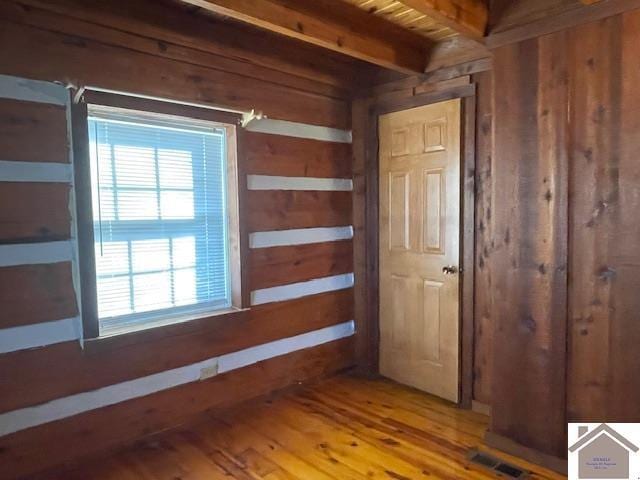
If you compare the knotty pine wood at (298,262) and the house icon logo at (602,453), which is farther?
the knotty pine wood at (298,262)

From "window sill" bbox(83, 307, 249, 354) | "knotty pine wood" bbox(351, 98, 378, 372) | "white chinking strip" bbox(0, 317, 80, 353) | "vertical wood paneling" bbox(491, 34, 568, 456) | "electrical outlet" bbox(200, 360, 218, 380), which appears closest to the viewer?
"white chinking strip" bbox(0, 317, 80, 353)

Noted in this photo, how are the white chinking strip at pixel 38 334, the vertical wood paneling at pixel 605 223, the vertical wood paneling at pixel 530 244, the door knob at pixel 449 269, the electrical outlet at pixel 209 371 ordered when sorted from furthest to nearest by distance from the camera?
1. the door knob at pixel 449 269
2. the electrical outlet at pixel 209 371
3. the vertical wood paneling at pixel 530 244
4. the white chinking strip at pixel 38 334
5. the vertical wood paneling at pixel 605 223

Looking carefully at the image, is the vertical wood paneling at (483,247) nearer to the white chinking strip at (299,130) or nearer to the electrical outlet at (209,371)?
the white chinking strip at (299,130)

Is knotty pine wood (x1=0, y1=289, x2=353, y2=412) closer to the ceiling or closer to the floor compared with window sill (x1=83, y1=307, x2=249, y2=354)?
closer to the floor

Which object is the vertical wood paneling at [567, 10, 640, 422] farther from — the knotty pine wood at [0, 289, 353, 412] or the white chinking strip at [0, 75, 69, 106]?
the white chinking strip at [0, 75, 69, 106]

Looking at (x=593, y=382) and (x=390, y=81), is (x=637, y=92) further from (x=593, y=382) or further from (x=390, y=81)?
(x=390, y=81)

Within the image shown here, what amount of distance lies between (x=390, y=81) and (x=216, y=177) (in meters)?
1.56

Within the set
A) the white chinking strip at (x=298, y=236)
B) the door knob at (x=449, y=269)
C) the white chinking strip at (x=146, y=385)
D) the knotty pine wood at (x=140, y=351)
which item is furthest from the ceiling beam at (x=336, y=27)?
the white chinking strip at (x=146, y=385)

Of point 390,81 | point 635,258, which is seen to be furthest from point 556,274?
point 390,81

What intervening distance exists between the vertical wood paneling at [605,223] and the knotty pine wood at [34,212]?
2638mm

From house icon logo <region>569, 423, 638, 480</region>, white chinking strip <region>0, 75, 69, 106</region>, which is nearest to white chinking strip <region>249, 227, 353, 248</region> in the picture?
white chinking strip <region>0, 75, 69, 106</region>

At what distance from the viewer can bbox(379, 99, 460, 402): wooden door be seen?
3049 millimetres

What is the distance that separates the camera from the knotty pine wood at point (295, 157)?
305 cm

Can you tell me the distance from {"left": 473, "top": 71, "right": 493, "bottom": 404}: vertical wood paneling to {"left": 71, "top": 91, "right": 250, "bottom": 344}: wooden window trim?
1.59 m
